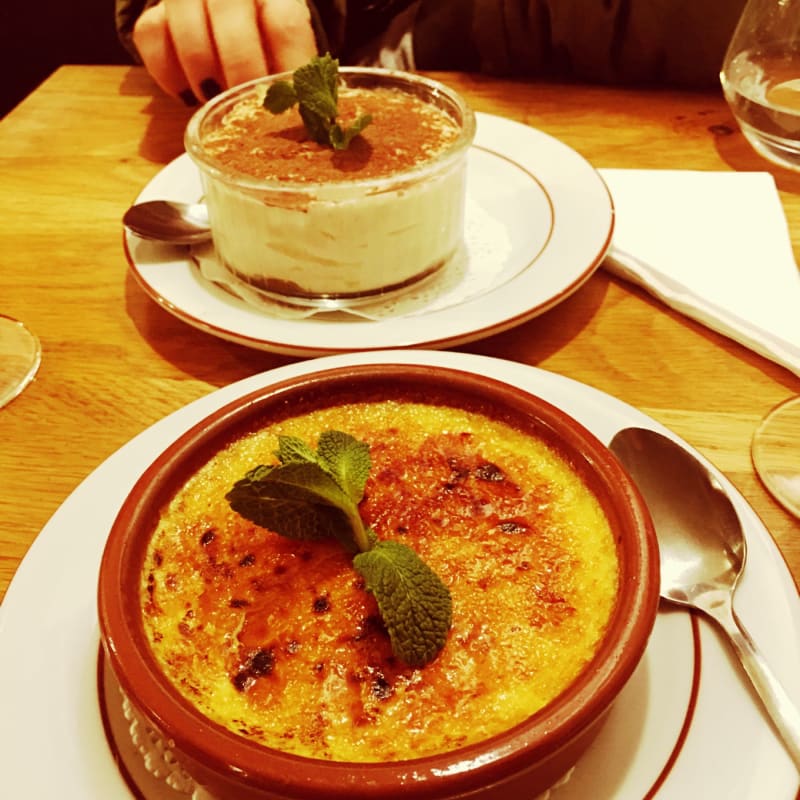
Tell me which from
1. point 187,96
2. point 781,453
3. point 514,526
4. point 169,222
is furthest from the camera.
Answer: point 187,96

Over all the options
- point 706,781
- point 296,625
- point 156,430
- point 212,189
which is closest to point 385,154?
point 212,189

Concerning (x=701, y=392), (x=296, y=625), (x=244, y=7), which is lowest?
(x=701, y=392)

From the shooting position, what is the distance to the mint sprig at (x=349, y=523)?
2.12ft

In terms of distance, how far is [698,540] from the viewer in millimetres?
795

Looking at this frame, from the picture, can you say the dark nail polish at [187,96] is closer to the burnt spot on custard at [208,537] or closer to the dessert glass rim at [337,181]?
the dessert glass rim at [337,181]

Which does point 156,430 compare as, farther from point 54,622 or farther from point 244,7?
point 244,7

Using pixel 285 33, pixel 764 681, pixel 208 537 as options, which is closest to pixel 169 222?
pixel 285 33

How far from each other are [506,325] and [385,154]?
37 centimetres

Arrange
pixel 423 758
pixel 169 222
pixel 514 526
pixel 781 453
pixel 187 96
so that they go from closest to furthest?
pixel 423 758 < pixel 514 526 < pixel 781 453 < pixel 169 222 < pixel 187 96

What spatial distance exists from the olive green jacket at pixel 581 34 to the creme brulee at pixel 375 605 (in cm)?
127

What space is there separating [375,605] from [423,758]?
Result: 17 centimetres

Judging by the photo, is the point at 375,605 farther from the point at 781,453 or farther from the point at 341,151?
the point at 341,151

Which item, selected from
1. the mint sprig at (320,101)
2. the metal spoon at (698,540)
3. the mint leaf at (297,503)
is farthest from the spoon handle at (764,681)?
the mint sprig at (320,101)

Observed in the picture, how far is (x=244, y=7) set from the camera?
174 centimetres
